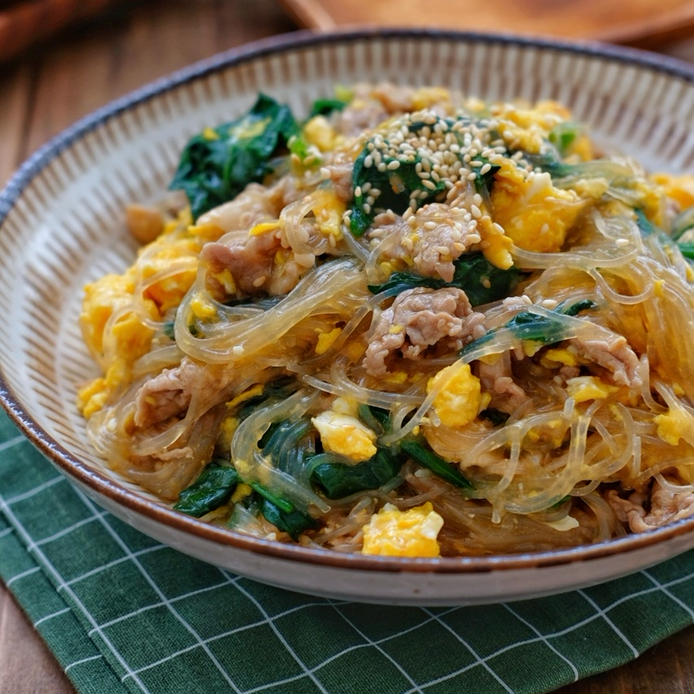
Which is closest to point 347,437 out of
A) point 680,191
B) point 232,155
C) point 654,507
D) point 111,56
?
point 654,507

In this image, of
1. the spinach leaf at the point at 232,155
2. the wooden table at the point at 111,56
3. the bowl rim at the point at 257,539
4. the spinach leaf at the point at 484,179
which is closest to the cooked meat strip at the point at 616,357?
the bowl rim at the point at 257,539

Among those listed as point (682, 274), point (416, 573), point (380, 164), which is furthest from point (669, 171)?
point (416, 573)

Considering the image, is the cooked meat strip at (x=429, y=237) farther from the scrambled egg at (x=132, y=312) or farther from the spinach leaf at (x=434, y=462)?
the scrambled egg at (x=132, y=312)

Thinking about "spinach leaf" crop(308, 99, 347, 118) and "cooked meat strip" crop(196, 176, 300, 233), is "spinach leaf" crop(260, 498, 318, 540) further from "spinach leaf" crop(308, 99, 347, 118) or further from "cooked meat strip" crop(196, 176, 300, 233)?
"spinach leaf" crop(308, 99, 347, 118)

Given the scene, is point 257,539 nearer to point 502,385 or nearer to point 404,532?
point 404,532

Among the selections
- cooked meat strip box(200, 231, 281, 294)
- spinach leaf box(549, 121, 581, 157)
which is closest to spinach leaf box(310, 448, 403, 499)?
cooked meat strip box(200, 231, 281, 294)

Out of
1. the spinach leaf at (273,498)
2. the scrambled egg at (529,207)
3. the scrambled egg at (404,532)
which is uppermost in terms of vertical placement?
the scrambled egg at (529,207)
